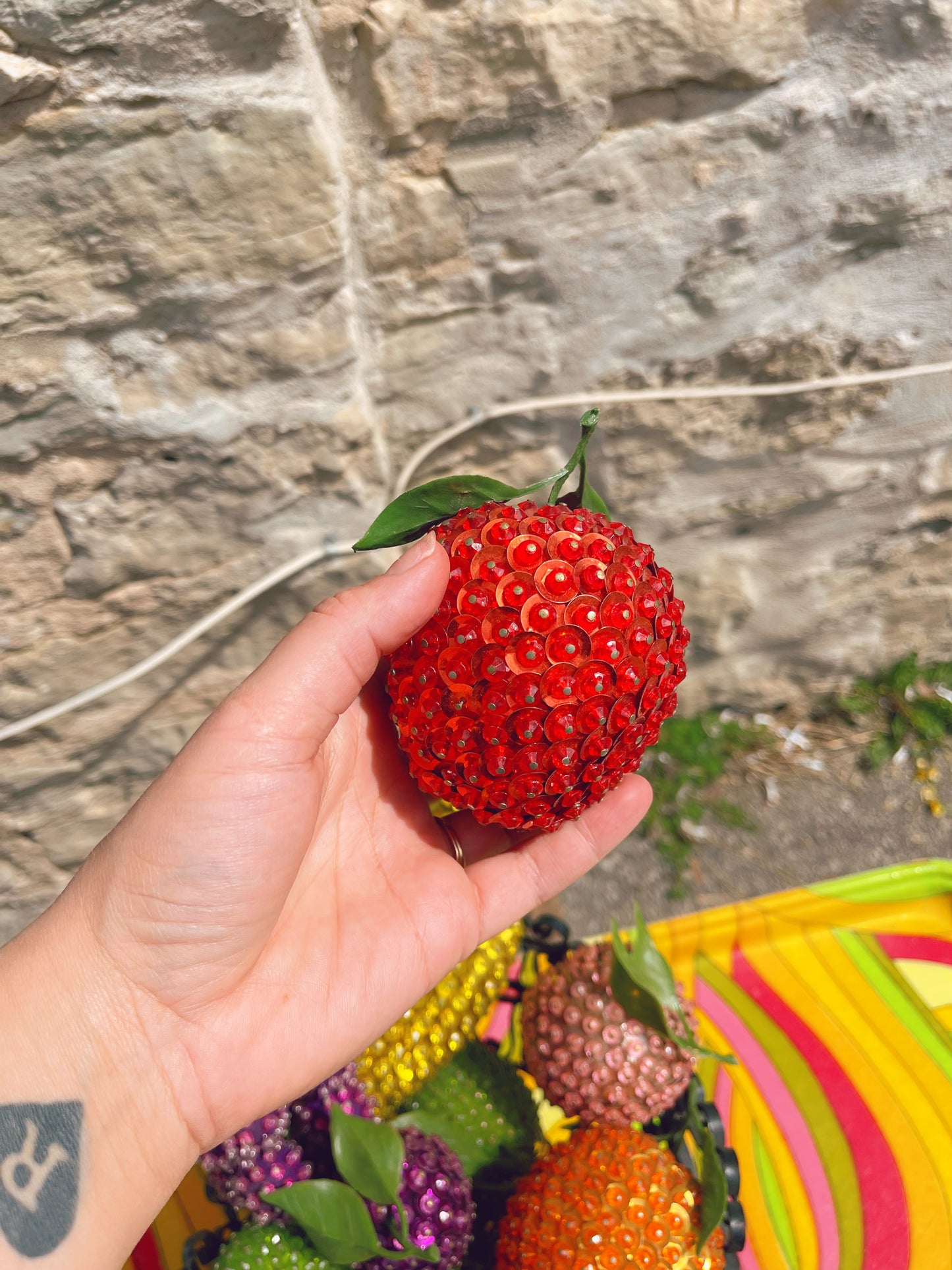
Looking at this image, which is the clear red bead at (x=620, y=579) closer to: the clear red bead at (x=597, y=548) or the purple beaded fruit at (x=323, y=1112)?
the clear red bead at (x=597, y=548)

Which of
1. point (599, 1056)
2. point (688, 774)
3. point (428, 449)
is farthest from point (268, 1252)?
point (688, 774)

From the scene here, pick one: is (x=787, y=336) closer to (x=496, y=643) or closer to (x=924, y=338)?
(x=924, y=338)

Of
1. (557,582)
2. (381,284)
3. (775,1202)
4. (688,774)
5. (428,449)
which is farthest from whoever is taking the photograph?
(688,774)

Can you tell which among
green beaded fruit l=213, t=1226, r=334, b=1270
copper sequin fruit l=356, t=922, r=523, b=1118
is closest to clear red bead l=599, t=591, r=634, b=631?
copper sequin fruit l=356, t=922, r=523, b=1118

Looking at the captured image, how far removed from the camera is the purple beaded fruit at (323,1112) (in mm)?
672

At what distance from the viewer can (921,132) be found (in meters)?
1.05

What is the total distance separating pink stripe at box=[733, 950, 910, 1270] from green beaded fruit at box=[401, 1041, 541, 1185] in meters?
0.31

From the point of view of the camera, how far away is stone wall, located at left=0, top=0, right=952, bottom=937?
84 centimetres

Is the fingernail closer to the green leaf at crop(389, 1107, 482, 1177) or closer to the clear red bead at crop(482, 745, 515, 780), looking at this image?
the clear red bead at crop(482, 745, 515, 780)

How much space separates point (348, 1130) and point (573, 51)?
3.21 ft

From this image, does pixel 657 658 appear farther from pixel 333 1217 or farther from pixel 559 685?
pixel 333 1217

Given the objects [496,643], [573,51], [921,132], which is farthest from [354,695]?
[921,132]

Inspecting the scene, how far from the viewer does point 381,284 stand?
1.03 m

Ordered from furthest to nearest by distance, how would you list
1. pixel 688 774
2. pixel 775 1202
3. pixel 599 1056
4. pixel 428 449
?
1. pixel 688 774
2. pixel 428 449
3. pixel 775 1202
4. pixel 599 1056
